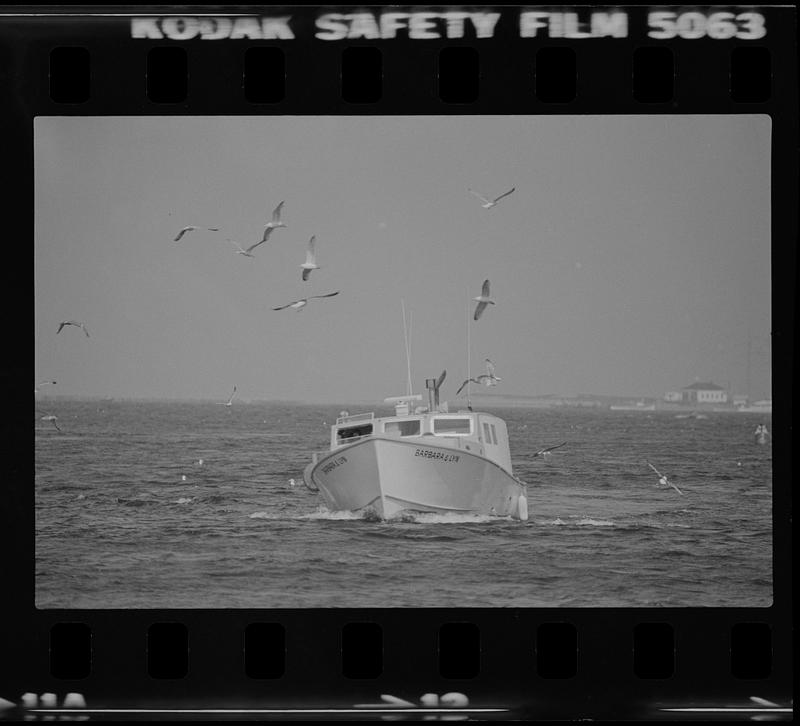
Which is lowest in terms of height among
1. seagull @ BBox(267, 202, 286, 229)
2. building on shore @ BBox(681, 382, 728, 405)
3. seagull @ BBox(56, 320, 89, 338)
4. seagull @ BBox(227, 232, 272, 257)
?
building on shore @ BBox(681, 382, 728, 405)

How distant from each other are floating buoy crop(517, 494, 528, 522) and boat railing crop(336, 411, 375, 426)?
5.98ft

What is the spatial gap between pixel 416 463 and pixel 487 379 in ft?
3.79

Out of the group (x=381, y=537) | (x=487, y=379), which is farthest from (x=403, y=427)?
(x=381, y=537)

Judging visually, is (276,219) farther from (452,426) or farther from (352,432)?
(452,426)

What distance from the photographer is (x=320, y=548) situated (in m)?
13.6

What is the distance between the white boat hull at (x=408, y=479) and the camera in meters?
14.9

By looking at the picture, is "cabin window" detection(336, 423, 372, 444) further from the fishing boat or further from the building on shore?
the building on shore

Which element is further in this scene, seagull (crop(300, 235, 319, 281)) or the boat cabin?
the boat cabin

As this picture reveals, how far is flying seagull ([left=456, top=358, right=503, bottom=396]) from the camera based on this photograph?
14898 millimetres

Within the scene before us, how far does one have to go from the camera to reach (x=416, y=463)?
50.4ft

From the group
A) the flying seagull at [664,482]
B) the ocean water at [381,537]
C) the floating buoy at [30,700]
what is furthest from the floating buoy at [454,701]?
the flying seagull at [664,482]

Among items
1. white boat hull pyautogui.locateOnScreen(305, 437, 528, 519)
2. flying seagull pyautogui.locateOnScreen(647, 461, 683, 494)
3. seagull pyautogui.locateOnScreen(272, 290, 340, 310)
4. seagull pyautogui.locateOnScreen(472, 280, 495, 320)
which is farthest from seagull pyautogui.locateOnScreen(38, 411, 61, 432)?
flying seagull pyautogui.locateOnScreen(647, 461, 683, 494)

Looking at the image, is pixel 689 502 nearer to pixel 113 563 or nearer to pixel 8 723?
pixel 113 563
